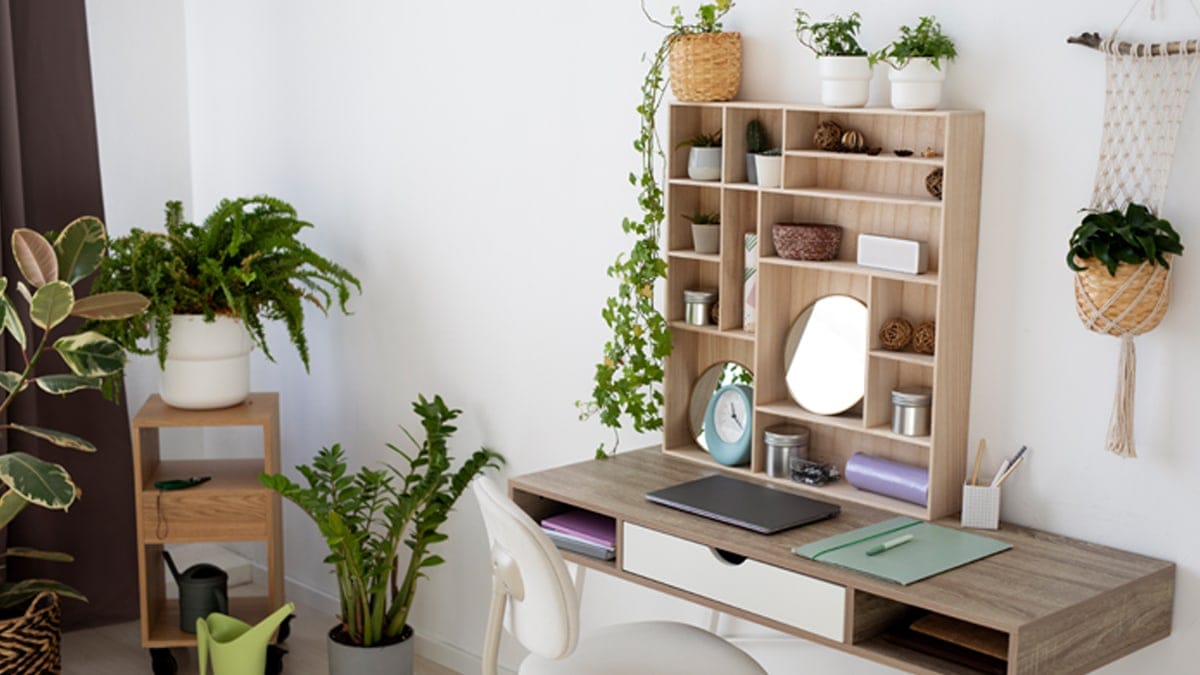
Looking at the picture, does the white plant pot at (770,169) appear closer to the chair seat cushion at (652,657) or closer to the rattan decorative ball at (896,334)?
the rattan decorative ball at (896,334)

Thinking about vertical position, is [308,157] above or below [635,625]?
above

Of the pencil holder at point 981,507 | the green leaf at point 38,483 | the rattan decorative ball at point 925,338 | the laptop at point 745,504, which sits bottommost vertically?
the green leaf at point 38,483

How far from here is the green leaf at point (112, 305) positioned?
3.32 metres

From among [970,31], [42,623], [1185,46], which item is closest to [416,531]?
[42,623]

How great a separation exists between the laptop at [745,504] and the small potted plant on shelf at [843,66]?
0.75 m

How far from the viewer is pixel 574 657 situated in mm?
2578

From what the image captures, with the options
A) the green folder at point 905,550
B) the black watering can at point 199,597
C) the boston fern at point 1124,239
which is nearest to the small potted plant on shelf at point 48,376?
the black watering can at point 199,597

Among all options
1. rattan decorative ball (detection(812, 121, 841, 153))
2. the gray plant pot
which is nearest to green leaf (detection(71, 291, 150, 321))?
the gray plant pot

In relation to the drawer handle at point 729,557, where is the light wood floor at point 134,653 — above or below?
below

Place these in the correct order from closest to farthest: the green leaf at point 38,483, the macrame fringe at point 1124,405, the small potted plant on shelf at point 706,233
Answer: the macrame fringe at point 1124,405 < the small potted plant on shelf at point 706,233 < the green leaf at point 38,483

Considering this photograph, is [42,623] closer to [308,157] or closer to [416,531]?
[416,531]

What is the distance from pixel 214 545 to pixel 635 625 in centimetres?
242

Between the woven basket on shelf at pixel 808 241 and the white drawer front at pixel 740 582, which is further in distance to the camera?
the woven basket on shelf at pixel 808 241

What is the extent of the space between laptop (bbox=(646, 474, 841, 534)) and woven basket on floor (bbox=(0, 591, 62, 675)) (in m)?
1.67
